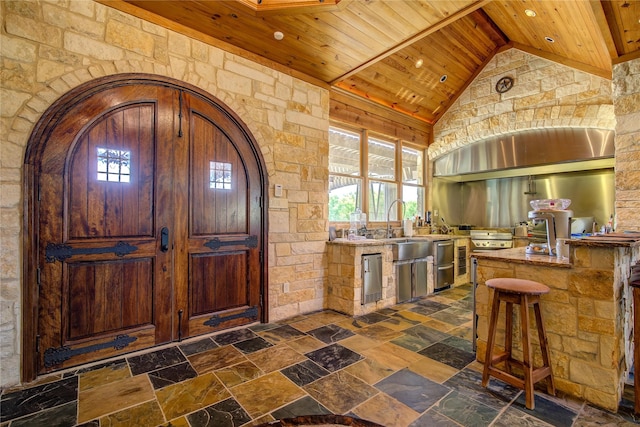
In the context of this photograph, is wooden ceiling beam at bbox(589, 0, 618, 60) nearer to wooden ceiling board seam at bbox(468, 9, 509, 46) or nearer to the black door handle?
wooden ceiling board seam at bbox(468, 9, 509, 46)

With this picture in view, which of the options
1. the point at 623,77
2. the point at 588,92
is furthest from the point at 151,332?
the point at 588,92

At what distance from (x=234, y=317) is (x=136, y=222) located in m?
1.34

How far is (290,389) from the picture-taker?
2.03 metres

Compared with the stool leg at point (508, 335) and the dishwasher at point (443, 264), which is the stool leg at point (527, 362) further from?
the dishwasher at point (443, 264)

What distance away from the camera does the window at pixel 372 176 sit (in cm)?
447

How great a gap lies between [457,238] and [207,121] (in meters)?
4.32

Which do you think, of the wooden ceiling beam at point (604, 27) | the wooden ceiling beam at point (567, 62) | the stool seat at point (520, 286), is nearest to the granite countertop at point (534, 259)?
the stool seat at point (520, 286)


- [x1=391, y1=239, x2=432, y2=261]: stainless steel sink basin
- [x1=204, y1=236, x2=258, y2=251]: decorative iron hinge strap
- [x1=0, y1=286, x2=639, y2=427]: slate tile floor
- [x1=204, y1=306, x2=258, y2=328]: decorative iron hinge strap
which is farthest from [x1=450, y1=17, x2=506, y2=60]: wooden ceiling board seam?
[x1=204, y1=306, x2=258, y2=328]: decorative iron hinge strap

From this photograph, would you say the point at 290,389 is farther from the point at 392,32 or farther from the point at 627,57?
the point at 627,57

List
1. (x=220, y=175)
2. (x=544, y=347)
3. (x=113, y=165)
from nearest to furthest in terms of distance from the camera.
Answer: (x=544, y=347) → (x=113, y=165) → (x=220, y=175)

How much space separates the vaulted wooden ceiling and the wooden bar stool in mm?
2430

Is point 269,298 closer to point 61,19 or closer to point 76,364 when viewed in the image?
point 76,364

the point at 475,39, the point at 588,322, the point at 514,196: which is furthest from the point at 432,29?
the point at 514,196

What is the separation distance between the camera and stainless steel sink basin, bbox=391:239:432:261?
4059 mm
